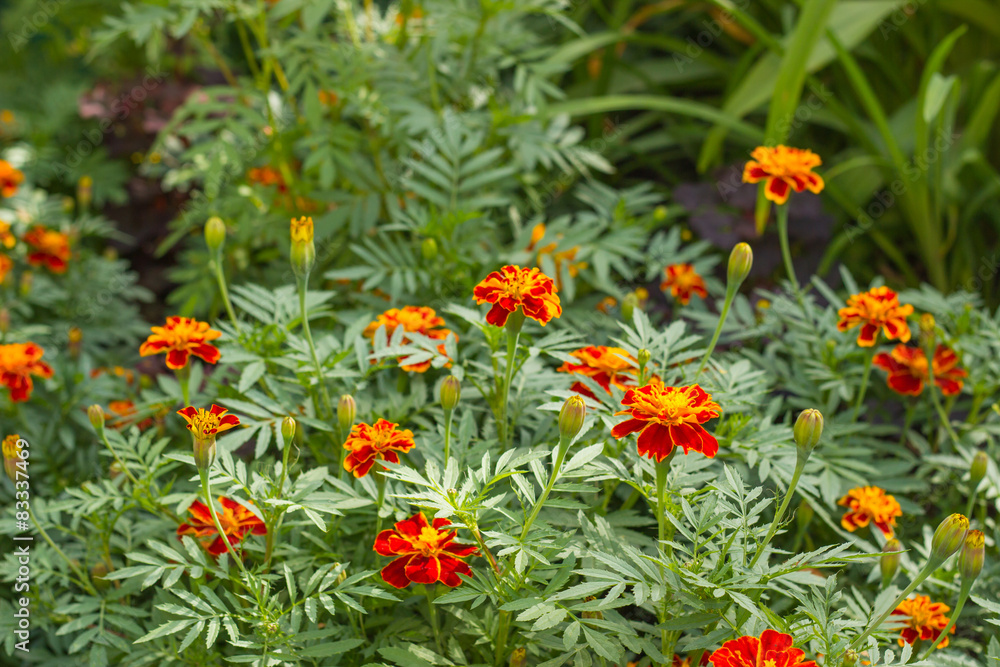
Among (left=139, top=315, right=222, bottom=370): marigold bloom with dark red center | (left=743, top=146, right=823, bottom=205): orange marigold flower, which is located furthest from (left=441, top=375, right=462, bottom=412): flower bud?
(left=743, top=146, right=823, bottom=205): orange marigold flower

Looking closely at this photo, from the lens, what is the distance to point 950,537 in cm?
66

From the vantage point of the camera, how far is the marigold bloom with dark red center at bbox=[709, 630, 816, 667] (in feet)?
2.01

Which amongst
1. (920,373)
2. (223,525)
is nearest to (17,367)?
(223,525)

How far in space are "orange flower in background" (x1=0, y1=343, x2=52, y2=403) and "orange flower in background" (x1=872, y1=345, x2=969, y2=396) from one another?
119cm

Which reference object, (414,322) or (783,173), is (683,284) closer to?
(783,173)

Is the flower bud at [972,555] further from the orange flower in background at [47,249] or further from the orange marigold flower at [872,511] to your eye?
the orange flower in background at [47,249]

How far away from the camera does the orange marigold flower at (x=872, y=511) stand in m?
0.96

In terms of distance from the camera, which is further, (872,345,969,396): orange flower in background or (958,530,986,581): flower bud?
(872,345,969,396): orange flower in background

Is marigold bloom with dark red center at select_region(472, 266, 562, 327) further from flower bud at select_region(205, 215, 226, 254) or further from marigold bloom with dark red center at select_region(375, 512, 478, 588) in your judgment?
flower bud at select_region(205, 215, 226, 254)

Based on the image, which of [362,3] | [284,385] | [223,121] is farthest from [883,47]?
[284,385]

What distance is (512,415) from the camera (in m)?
0.99

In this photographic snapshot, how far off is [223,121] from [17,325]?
58 cm

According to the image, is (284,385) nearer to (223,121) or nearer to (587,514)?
(587,514)

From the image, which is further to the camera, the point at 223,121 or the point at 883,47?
the point at 883,47
